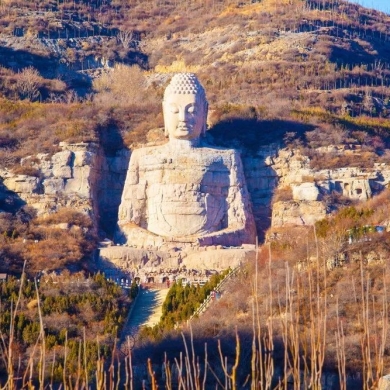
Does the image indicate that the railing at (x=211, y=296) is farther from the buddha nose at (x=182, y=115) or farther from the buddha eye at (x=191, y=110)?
the buddha eye at (x=191, y=110)

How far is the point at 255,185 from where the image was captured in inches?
1641

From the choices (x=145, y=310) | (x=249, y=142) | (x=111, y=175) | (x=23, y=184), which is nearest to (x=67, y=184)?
(x=23, y=184)

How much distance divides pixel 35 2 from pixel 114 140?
1005 inches

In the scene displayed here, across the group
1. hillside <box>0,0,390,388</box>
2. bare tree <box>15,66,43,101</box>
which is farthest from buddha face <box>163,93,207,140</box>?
bare tree <box>15,66,43,101</box>

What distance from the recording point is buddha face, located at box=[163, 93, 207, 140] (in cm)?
3938

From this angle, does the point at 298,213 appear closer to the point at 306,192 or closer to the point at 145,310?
the point at 306,192

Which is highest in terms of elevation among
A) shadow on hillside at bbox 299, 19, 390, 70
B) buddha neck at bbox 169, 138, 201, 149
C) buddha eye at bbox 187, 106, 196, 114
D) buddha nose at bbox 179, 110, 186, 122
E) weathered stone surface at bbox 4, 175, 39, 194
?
shadow on hillside at bbox 299, 19, 390, 70

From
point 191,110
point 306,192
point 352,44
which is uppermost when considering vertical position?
point 352,44

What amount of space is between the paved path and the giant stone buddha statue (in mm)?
3819

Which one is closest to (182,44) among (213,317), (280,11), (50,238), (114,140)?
(280,11)

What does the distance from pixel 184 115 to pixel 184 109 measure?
0.60 ft

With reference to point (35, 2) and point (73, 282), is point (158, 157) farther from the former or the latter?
point (35, 2)

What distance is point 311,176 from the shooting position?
4047cm

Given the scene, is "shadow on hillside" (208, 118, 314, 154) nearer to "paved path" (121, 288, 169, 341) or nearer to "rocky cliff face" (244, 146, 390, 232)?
"rocky cliff face" (244, 146, 390, 232)
